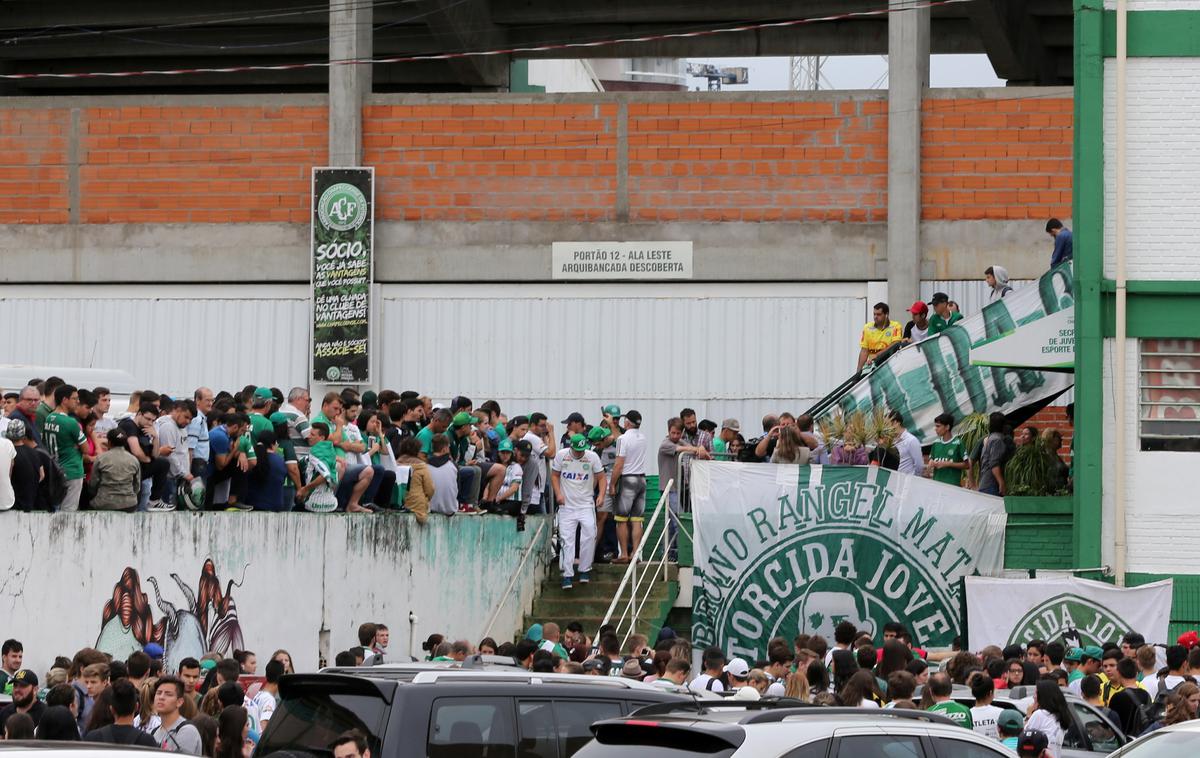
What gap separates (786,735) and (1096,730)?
5.75m

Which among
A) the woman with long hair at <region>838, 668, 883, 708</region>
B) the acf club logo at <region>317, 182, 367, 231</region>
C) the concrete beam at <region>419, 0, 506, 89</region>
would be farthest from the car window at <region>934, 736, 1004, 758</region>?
the concrete beam at <region>419, 0, 506, 89</region>

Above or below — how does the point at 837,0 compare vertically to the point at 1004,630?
above

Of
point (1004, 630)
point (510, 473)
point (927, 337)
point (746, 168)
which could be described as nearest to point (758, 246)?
point (746, 168)

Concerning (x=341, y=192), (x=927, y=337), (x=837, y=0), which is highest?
(x=837, y=0)

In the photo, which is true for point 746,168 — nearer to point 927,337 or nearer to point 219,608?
→ point 927,337

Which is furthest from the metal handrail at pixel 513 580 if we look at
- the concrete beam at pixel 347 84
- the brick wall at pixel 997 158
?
the brick wall at pixel 997 158

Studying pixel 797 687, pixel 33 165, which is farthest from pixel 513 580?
pixel 33 165

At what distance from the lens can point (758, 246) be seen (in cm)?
2934

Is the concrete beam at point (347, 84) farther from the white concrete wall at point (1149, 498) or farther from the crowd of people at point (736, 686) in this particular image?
the crowd of people at point (736, 686)

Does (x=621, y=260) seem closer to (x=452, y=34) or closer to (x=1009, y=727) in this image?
(x=452, y=34)

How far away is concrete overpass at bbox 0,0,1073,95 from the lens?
113 ft

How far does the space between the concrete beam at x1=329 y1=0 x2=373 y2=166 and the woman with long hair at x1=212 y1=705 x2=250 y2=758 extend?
20.1 meters

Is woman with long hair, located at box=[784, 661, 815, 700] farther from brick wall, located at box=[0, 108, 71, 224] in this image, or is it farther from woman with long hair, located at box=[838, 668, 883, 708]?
brick wall, located at box=[0, 108, 71, 224]

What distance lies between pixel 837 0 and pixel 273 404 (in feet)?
59.3
